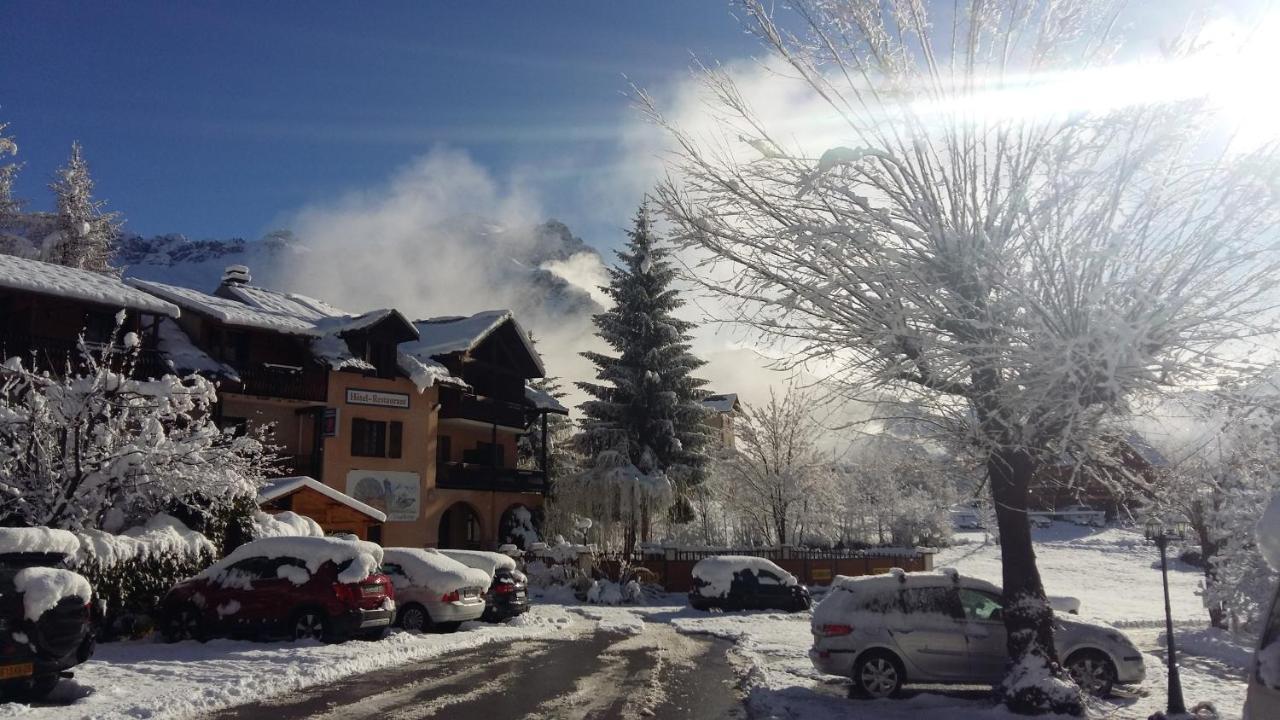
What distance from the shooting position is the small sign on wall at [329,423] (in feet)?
99.0

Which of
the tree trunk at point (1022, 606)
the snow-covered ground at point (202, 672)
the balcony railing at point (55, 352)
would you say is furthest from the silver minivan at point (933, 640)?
the balcony railing at point (55, 352)

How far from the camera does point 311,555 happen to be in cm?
1511

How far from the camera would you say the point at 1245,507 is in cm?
1812

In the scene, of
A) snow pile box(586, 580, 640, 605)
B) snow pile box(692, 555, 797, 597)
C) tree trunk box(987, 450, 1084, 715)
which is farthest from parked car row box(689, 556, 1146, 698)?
snow pile box(586, 580, 640, 605)

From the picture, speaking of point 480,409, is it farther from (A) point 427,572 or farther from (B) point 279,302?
(A) point 427,572

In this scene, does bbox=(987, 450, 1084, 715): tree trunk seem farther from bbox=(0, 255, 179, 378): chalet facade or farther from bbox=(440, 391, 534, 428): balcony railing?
bbox=(440, 391, 534, 428): balcony railing

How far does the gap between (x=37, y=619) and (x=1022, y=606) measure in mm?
10624

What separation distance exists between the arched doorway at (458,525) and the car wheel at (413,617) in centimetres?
2122

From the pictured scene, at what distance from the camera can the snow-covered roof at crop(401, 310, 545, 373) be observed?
3650 cm

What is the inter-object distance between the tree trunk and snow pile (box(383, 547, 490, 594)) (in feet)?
36.0

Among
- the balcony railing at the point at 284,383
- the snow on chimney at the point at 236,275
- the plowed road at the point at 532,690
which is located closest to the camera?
the plowed road at the point at 532,690

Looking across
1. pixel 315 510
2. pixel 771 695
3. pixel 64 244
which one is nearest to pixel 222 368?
pixel 315 510

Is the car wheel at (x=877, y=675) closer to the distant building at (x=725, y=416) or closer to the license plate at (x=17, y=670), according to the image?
the license plate at (x=17, y=670)

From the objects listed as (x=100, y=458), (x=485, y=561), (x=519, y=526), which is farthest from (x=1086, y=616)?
(x=100, y=458)
